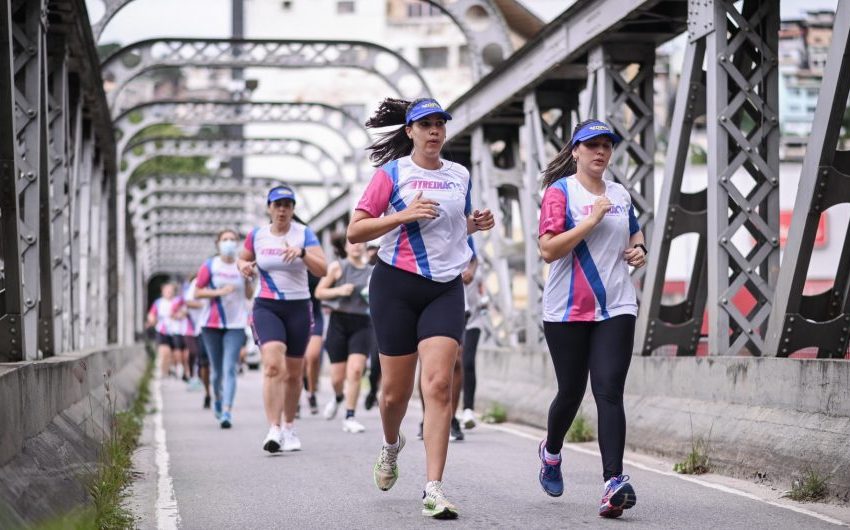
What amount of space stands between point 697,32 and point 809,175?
7.25 feet

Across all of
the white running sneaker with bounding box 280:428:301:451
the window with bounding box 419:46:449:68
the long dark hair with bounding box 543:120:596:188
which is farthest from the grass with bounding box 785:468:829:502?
the window with bounding box 419:46:449:68

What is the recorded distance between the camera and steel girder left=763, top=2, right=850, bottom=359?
8.82m

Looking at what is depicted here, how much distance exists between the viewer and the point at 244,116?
110ft

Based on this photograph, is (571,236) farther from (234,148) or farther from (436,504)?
(234,148)

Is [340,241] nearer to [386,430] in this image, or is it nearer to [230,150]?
[386,430]

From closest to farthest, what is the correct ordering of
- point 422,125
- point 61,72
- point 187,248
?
1. point 422,125
2. point 61,72
3. point 187,248

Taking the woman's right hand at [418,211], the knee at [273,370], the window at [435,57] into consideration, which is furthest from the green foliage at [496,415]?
the window at [435,57]

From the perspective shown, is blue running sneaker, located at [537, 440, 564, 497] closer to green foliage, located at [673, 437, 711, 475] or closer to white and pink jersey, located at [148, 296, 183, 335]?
green foliage, located at [673, 437, 711, 475]

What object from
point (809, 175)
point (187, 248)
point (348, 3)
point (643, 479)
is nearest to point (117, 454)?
point (643, 479)

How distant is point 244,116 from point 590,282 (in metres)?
26.6

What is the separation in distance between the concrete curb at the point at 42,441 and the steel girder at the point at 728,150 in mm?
4357

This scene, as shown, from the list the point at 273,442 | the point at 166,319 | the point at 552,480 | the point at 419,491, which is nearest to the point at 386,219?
the point at 552,480

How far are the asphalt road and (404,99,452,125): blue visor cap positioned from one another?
6.45ft

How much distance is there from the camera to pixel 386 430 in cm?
801
